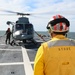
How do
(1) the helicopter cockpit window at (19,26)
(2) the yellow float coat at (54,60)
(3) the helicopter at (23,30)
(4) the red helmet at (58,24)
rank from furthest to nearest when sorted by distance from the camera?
(1) the helicopter cockpit window at (19,26) → (3) the helicopter at (23,30) → (4) the red helmet at (58,24) → (2) the yellow float coat at (54,60)

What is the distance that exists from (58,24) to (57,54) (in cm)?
37

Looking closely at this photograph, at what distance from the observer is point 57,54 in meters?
2.46

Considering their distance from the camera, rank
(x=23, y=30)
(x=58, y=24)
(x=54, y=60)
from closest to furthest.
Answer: (x=54, y=60) → (x=58, y=24) → (x=23, y=30)

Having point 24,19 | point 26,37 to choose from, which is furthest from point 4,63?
point 24,19

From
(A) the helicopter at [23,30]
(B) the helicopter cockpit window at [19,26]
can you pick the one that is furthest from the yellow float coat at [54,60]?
(B) the helicopter cockpit window at [19,26]

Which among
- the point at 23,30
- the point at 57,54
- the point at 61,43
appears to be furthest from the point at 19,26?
the point at 57,54

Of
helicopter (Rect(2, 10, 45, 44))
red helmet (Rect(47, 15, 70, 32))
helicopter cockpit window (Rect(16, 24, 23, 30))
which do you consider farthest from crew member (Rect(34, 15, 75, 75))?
helicopter cockpit window (Rect(16, 24, 23, 30))

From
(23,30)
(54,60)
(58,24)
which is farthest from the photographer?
(23,30)

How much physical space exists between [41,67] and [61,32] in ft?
1.66

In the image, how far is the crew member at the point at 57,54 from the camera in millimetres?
2438

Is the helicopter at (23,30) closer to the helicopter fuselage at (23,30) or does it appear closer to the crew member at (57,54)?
the helicopter fuselage at (23,30)

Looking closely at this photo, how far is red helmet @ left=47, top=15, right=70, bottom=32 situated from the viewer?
2555 millimetres

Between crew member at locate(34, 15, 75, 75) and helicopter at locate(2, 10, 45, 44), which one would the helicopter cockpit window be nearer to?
helicopter at locate(2, 10, 45, 44)

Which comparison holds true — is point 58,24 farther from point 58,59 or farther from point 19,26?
point 19,26
